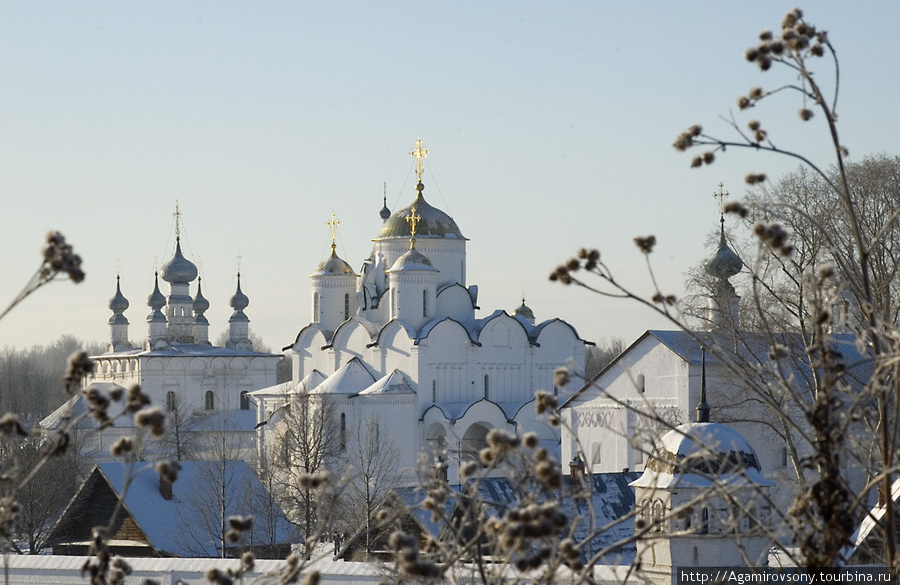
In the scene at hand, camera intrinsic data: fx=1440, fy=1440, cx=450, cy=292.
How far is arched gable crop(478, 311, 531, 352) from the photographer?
38.8 metres

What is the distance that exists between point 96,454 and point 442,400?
1250cm

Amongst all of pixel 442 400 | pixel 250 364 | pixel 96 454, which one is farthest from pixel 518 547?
pixel 250 364

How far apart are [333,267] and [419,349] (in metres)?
5.78

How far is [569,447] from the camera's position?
29.8 m

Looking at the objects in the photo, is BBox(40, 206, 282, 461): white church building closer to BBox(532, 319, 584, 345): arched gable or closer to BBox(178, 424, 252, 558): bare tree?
BBox(532, 319, 584, 345): arched gable

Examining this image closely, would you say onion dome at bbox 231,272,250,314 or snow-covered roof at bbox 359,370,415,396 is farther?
onion dome at bbox 231,272,250,314

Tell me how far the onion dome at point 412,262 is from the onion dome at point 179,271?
1854 cm

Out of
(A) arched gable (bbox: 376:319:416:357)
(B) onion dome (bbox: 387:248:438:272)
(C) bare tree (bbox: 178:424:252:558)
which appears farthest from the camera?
(B) onion dome (bbox: 387:248:438:272)

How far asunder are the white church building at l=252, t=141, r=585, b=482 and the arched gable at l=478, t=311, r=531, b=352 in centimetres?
3

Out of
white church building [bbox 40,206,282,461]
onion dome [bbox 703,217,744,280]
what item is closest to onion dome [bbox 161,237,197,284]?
white church building [bbox 40,206,282,461]

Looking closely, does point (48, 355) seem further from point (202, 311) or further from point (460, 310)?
point (460, 310)

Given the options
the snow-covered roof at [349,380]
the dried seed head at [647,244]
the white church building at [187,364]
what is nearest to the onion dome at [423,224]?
the snow-covered roof at [349,380]

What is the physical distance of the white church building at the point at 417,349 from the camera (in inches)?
1411

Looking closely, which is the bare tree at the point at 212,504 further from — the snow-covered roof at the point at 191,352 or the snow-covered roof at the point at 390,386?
the snow-covered roof at the point at 191,352
